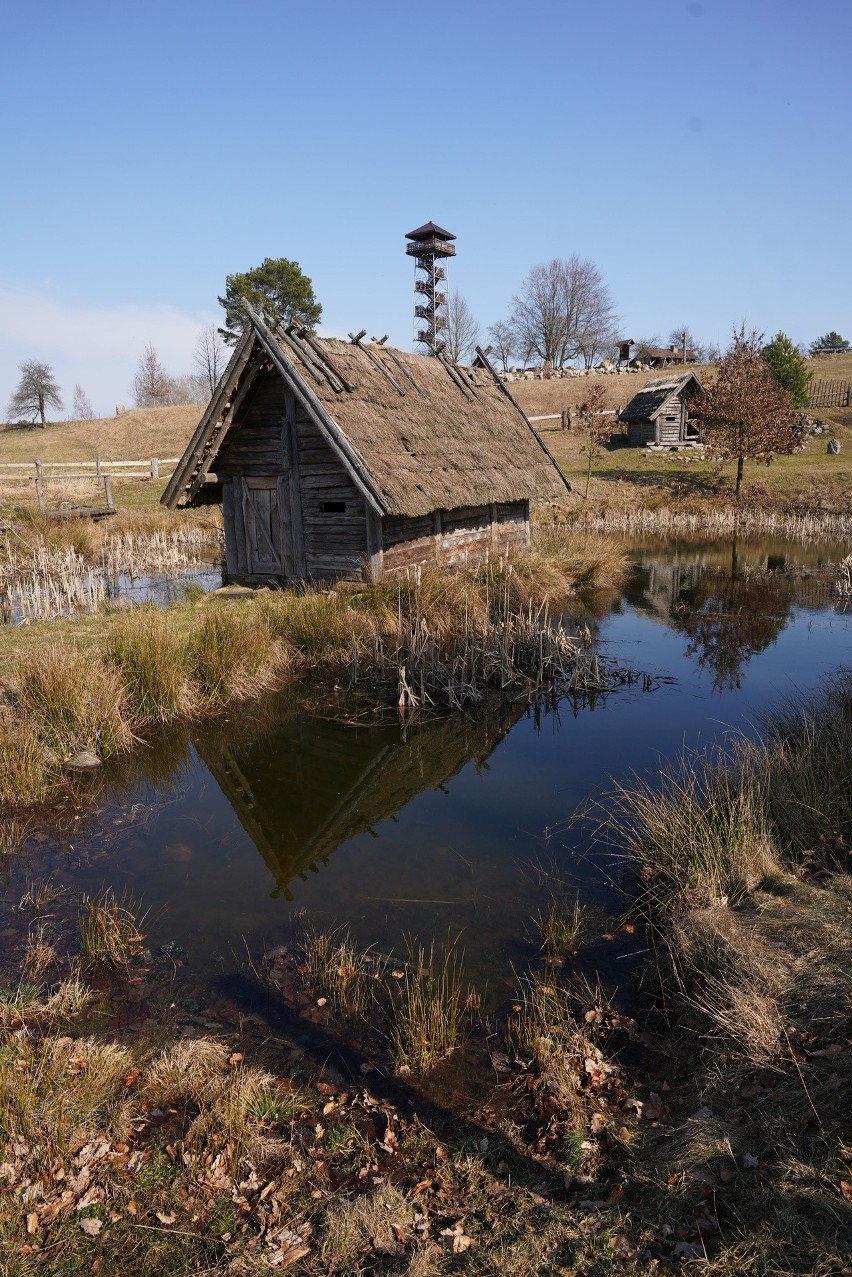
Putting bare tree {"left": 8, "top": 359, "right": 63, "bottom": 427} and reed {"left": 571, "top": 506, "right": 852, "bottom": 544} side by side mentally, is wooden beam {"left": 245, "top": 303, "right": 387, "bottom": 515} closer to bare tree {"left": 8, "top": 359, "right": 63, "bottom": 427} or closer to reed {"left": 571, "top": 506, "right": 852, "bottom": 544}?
reed {"left": 571, "top": 506, "right": 852, "bottom": 544}

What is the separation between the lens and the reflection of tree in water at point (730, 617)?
44.7 ft

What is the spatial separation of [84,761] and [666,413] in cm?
3634

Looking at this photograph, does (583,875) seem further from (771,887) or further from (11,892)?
(11,892)

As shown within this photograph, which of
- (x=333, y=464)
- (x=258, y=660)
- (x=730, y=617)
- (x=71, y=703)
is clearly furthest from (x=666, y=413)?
(x=71, y=703)

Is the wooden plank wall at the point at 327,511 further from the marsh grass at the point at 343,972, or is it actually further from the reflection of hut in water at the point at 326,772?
the marsh grass at the point at 343,972

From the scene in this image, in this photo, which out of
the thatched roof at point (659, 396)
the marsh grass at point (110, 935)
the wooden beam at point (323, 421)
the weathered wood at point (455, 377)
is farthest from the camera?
the thatched roof at point (659, 396)

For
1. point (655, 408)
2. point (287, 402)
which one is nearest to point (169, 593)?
point (287, 402)

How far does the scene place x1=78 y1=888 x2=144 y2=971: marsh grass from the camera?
5.67 metres

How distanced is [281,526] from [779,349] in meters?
33.7

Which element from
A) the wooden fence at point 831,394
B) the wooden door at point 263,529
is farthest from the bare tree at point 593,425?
the wooden door at point 263,529

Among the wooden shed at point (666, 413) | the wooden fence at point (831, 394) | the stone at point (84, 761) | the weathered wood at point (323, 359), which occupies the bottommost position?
the stone at point (84, 761)

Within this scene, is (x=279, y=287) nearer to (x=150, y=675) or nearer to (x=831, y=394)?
(x=831, y=394)

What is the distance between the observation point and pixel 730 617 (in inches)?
651

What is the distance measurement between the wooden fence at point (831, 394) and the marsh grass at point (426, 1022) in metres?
48.0
